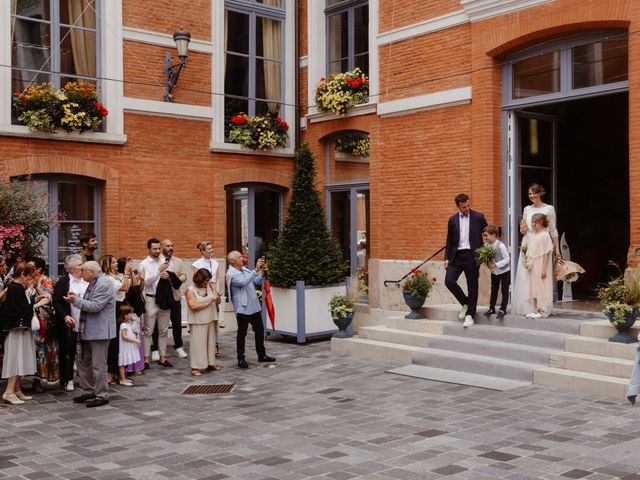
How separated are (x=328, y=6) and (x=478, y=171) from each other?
543 centimetres

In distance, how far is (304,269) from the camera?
1292 centimetres

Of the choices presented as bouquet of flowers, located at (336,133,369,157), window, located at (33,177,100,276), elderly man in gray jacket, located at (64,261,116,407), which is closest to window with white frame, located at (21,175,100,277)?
window, located at (33,177,100,276)

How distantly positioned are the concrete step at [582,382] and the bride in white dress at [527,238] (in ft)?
4.62

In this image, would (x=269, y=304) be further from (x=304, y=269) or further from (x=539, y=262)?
(x=539, y=262)

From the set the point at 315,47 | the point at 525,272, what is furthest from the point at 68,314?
the point at 315,47

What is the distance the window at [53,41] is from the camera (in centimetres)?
1248

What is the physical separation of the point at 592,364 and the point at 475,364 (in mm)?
1515

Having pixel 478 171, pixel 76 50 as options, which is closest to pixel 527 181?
pixel 478 171

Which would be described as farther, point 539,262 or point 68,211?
point 68,211

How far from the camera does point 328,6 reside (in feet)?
50.3

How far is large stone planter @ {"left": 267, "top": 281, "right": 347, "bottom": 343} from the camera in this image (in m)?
12.8

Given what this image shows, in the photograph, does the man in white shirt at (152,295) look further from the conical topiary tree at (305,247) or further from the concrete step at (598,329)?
→ the concrete step at (598,329)

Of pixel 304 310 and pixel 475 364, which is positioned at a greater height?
pixel 304 310

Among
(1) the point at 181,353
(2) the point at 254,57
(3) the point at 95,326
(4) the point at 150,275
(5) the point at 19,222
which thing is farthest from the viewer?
(2) the point at 254,57
